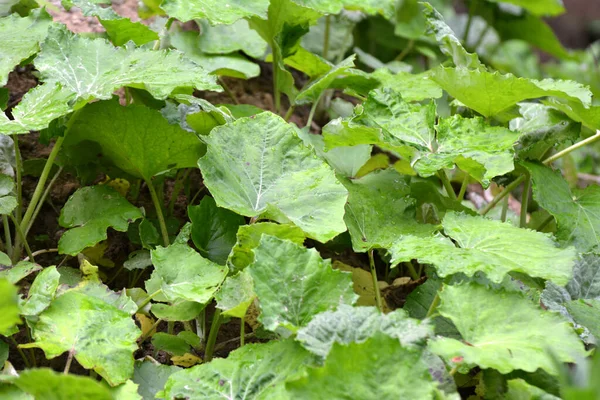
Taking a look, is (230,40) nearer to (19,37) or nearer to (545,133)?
(19,37)

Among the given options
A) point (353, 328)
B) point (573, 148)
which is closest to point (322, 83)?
point (573, 148)

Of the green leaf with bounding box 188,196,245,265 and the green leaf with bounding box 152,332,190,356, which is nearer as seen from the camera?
the green leaf with bounding box 152,332,190,356

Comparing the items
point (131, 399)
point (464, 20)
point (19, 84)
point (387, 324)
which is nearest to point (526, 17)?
point (464, 20)

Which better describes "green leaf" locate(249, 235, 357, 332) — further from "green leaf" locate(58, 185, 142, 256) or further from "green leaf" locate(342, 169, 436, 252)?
"green leaf" locate(58, 185, 142, 256)

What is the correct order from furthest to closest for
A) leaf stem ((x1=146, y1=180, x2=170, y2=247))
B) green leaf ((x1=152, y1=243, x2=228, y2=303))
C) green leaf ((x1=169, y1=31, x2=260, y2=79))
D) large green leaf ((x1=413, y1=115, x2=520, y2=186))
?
green leaf ((x1=169, y1=31, x2=260, y2=79))
leaf stem ((x1=146, y1=180, x2=170, y2=247))
large green leaf ((x1=413, y1=115, x2=520, y2=186))
green leaf ((x1=152, y1=243, x2=228, y2=303))

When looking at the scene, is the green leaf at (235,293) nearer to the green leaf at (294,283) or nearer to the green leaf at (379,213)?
the green leaf at (294,283)

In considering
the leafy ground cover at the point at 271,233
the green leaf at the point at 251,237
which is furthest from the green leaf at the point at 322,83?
the green leaf at the point at 251,237

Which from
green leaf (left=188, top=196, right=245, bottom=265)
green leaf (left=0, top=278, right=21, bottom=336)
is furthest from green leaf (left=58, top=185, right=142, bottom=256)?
green leaf (left=0, top=278, right=21, bottom=336)

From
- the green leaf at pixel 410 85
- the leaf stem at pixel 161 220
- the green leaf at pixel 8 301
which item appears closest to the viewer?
the green leaf at pixel 8 301
